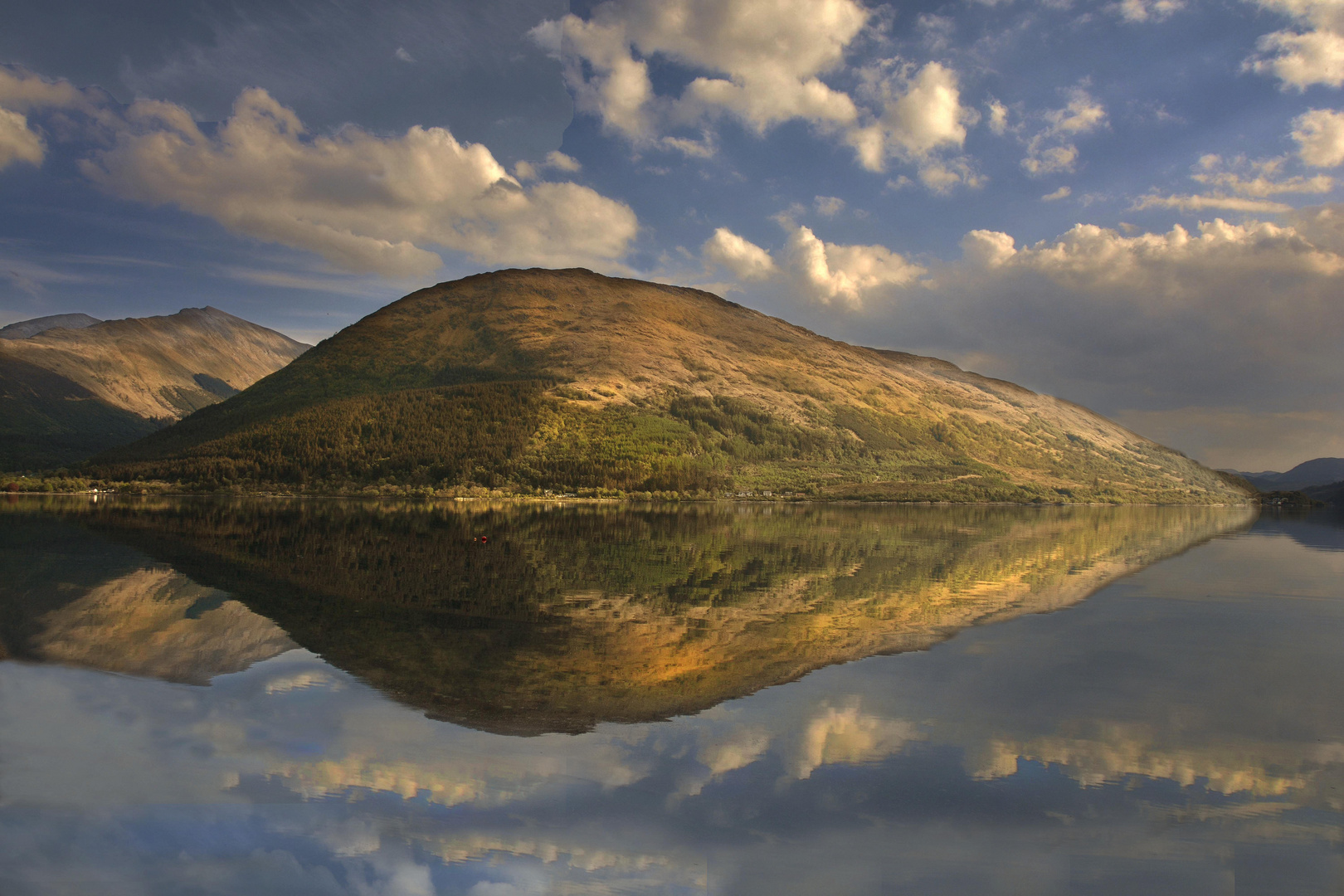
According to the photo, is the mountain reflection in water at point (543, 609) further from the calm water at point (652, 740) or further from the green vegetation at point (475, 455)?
the green vegetation at point (475, 455)

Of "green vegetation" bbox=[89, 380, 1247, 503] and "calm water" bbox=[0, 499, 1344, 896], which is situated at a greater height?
"green vegetation" bbox=[89, 380, 1247, 503]

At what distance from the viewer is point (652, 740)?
12.3m

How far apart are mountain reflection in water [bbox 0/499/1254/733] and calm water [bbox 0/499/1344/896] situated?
17cm

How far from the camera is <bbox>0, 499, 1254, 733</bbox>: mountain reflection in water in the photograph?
1573 centimetres

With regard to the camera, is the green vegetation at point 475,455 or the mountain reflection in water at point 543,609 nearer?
the mountain reflection in water at point 543,609

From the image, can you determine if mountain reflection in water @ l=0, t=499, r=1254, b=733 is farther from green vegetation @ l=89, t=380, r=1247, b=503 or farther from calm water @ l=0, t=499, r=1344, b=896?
green vegetation @ l=89, t=380, r=1247, b=503

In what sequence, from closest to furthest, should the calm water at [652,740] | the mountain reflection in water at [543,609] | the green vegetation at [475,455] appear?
1. the calm water at [652,740]
2. the mountain reflection in water at [543,609]
3. the green vegetation at [475,455]

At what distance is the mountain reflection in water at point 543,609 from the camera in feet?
51.6

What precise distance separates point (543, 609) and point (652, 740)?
12.1 metres

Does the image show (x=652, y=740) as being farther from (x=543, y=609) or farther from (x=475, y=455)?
(x=475, y=455)

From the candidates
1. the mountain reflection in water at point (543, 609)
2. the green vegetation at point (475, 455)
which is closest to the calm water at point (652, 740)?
the mountain reflection in water at point (543, 609)

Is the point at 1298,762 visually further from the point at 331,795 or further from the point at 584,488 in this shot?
the point at 584,488

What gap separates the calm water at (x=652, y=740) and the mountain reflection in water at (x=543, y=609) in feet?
0.57

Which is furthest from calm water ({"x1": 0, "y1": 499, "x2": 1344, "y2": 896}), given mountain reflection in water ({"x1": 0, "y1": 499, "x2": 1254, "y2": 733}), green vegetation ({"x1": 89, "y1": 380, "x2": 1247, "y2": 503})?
green vegetation ({"x1": 89, "y1": 380, "x2": 1247, "y2": 503})
